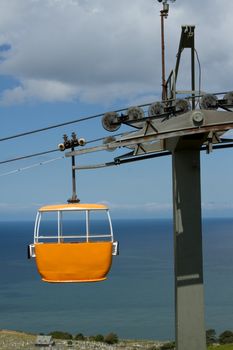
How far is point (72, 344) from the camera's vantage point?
1444 inches

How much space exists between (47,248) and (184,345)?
266cm

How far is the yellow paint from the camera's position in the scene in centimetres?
647

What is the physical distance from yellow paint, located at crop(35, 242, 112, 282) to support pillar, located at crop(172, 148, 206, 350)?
144cm

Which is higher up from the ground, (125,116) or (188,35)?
(188,35)

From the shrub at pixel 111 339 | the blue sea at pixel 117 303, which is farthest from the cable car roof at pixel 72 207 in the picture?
the blue sea at pixel 117 303

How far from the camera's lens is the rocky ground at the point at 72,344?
1416 inches

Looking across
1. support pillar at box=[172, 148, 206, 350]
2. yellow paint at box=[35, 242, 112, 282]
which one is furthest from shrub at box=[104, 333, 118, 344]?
yellow paint at box=[35, 242, 112, 282]

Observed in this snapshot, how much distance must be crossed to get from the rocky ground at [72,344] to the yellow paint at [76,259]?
30.1m

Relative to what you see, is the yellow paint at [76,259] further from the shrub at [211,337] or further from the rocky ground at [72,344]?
the shrub at [211,337]

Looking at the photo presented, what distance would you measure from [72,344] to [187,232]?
1222 inches

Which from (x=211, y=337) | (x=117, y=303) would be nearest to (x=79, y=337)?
(x=211, y=337)

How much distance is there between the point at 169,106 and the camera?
767 cm

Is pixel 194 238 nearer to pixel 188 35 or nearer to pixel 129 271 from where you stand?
pixel 188 35

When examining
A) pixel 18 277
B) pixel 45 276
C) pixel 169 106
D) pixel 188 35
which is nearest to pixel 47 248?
pixel 45 276
